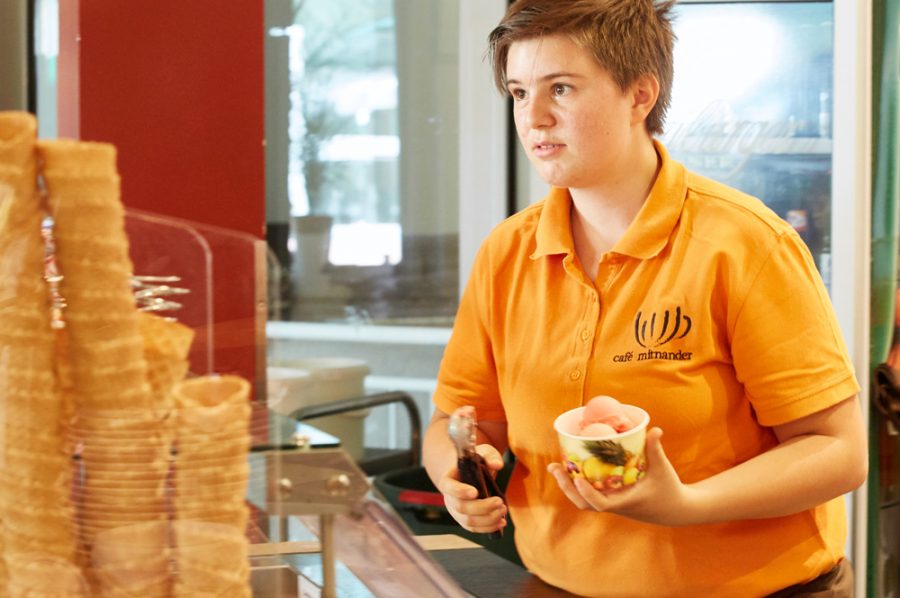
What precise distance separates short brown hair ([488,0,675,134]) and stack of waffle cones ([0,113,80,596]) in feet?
2.94

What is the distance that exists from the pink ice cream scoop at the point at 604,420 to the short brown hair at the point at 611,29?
0.49m

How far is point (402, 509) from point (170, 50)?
1747 millimetres

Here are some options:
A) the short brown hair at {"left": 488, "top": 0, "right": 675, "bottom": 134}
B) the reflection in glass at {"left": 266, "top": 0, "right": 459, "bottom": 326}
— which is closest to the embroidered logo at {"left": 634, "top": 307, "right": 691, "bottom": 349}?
the short brown hair at {"left": 488, "top": 0, "right": 675, "bottom": 134}

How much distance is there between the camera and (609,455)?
1235mm

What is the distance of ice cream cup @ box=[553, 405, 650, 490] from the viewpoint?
1226mm

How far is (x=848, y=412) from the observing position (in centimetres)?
145

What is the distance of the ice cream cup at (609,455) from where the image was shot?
48.3 inches

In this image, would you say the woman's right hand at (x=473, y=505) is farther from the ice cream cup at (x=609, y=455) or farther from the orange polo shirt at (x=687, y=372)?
the ice cream cup at (x=609, y=455)

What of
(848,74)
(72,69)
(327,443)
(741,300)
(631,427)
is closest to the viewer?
(327,443)

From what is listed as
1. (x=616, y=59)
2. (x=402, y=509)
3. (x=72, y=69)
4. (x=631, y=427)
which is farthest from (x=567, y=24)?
(x=402, y=509)

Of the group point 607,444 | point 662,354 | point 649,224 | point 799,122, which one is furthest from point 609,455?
point 799,122

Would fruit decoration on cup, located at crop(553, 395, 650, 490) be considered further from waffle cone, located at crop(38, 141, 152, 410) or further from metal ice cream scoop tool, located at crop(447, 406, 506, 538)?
waffle cone, located at crop(38, 141, 152, 410)

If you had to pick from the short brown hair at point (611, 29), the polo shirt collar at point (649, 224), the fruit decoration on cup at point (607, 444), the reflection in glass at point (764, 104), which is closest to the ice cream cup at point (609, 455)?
the fruit decoration on cup at point (607, 444)

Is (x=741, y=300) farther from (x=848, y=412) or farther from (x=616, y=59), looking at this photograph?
(x=616, y=59)
